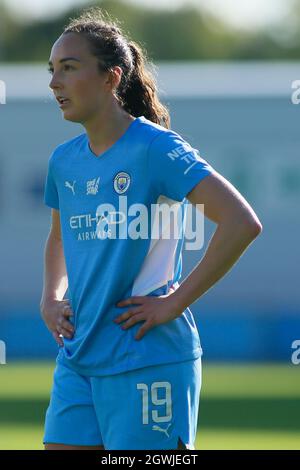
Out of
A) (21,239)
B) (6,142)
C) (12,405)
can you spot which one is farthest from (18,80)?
(12,405)

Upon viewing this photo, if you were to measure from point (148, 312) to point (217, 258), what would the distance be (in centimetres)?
33

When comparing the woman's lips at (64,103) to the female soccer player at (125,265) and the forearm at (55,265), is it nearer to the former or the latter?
the female soccer player at (125,265)

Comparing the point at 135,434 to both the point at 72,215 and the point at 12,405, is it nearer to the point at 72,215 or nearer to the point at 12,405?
the point at 72,215

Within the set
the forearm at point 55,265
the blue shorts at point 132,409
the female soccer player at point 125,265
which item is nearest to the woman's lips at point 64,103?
the female soccer player at point 125,265

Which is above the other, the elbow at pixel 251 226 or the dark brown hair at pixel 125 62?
the dark brown hair at pixel 125 62

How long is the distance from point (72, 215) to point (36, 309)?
50.7 feet

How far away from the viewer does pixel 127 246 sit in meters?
5.84

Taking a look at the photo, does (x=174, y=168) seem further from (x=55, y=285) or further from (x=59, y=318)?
(x=55, y=285)

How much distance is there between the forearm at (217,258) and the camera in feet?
18.9

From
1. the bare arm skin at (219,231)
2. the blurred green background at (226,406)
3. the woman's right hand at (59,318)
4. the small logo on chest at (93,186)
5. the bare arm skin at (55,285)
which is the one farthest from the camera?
the blurred green background at (226,406)

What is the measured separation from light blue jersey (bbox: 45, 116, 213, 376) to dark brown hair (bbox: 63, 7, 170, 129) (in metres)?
0.31

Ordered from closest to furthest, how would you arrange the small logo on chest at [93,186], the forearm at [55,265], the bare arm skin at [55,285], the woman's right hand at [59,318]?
1. the small logo on chest at [93,186]
2. the woman's right hand at [59,318]
3. the bare arm skin at [55,285]
4. the forearm at [55,265]

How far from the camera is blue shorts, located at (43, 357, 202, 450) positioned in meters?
5.80

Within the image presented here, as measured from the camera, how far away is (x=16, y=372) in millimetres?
21594
